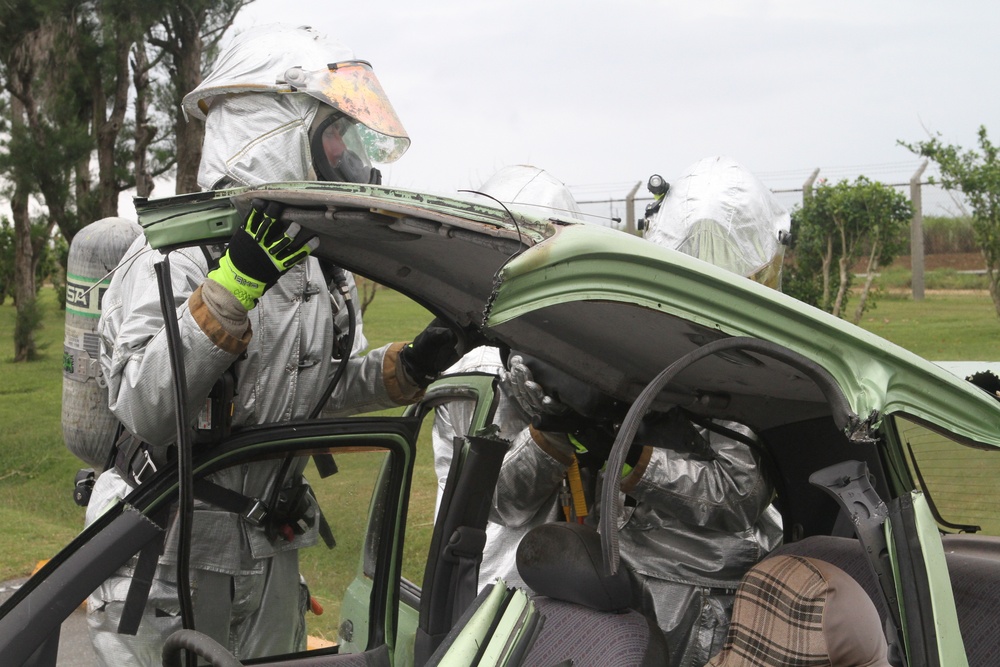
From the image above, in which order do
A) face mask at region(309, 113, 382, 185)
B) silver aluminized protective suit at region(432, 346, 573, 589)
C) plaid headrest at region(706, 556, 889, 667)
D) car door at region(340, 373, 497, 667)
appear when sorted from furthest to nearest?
face mask at region(309, 113, 382, 185), silver aluminized protective suit at region(432, 346, 573, 589), car door at region(340, 373, 497, 667), plaid headrest at region(706, 556, 889, 667)

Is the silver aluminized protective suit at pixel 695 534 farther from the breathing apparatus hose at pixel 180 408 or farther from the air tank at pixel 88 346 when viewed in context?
→ the air tank at pixel 88 346

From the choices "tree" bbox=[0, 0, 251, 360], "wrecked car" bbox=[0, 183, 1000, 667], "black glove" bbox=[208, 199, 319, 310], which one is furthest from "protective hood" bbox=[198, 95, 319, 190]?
"tree" bbox=[0, 0, 251, 360]

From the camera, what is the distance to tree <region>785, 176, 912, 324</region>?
38.7 feet

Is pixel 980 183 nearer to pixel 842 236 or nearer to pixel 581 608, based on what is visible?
pixel 842 236

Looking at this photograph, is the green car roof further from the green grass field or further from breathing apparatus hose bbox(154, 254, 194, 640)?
the green grass field

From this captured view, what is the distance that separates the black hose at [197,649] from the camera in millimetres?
1745

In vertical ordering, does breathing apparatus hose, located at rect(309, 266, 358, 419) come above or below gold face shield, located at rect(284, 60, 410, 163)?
below

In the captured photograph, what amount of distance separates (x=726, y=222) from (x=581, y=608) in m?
1.29

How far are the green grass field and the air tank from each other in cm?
75

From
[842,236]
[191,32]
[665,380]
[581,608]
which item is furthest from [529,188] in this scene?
[842,236]

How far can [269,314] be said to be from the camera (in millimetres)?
2543

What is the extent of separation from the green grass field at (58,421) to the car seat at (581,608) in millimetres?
701

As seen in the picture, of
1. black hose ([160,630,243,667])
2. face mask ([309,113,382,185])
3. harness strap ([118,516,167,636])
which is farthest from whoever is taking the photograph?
face mask ([309,113,382,185])

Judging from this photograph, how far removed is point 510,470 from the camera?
106 inches
